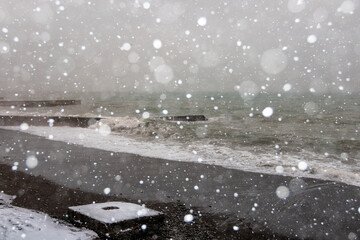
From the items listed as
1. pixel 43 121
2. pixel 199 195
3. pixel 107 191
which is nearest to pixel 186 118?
pixel 43 121

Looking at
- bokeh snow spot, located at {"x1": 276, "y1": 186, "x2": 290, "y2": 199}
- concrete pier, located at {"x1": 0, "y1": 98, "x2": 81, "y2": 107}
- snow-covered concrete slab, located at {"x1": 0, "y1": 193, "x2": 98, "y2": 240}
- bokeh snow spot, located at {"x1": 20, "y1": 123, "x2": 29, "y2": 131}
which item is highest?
concrete pier, located at {"x1": 0, "y1": 98, "x2": 81, "y2": 107}

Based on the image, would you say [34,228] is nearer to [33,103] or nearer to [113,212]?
[113,212]

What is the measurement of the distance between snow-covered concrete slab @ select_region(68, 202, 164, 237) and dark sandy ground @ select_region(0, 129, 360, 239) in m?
0.21

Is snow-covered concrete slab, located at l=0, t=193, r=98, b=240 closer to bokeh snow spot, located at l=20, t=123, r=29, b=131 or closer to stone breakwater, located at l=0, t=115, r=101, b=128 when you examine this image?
bokeh snow spot, located at l=20, t=123, r=29, b=131

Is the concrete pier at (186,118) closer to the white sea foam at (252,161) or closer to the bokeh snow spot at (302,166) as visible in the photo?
the white sea foam at (252,161)

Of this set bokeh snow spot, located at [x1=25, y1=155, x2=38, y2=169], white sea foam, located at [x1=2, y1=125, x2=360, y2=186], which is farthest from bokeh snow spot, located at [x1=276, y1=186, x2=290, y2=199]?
bokeh snow spot, located at [x1=25, y1=155, x2=38, y2=169]

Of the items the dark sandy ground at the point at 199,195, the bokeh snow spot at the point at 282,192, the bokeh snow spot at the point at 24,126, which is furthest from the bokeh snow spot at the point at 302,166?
the bokeh snow spot at the point at 24,126

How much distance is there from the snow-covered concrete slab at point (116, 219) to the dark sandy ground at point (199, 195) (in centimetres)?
21

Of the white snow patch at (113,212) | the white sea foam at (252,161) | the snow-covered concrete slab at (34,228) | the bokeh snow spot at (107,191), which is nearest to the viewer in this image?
the snow-covered concrete slab at (34,228)

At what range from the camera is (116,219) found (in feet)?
13.4

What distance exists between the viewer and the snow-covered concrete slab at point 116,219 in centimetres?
398

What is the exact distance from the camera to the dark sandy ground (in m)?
4.98

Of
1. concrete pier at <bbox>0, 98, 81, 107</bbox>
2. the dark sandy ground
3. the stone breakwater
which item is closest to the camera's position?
the dark sandy ground

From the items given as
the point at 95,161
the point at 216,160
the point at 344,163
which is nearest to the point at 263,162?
the point at 216,160
